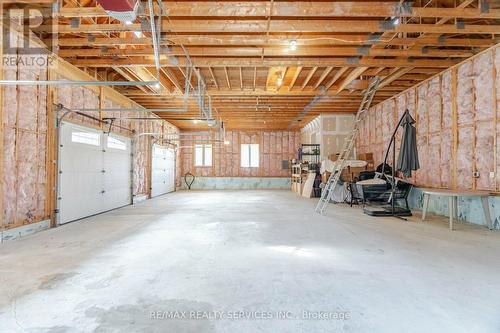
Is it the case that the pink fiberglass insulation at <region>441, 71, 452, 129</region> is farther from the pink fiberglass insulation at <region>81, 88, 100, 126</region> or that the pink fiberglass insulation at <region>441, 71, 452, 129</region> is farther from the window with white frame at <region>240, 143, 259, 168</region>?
the window with white frame at <region>240, 143, 259, 168</region>

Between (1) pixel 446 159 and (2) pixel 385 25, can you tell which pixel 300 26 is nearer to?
(2) pixel 385 25

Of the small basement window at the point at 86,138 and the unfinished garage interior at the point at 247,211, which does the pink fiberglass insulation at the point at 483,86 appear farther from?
the small basement window at the point at 86,138

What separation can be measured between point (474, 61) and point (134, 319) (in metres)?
7.61

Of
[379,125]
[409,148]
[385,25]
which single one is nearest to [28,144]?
[385,25]

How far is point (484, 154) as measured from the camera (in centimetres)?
518

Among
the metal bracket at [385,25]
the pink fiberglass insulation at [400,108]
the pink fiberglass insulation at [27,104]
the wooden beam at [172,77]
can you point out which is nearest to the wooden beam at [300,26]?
the metal bracket at [385,25]

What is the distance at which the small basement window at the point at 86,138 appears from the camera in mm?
5742

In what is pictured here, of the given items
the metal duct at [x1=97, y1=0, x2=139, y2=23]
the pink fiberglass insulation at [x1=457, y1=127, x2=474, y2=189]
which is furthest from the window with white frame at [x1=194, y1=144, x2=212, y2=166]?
the metal duct at [x1=97, y1=0, x2=139, y2=23]

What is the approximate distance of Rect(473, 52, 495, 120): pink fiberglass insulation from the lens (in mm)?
5051

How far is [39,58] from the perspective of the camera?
4840 mm

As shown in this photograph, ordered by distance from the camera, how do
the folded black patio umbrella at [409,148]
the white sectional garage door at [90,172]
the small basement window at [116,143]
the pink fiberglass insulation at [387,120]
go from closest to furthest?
the white sectional garage door at [90,172]
the folded black patio umbrella at [409,148]
the small basement window at [116,143]
the pink fiberglass insulation at [387,120]

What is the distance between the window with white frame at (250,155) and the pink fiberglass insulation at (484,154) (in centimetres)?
1109

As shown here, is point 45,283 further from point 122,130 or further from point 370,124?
point 370,124

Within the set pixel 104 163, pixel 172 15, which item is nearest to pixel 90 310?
pixel 172 15
